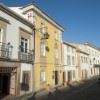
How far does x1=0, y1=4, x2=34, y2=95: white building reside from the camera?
56.9 ft

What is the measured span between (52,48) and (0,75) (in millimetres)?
10878

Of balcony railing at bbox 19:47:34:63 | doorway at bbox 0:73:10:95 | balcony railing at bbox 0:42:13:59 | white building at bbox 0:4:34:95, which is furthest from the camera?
balcony railing at bbox 19:47:34:63

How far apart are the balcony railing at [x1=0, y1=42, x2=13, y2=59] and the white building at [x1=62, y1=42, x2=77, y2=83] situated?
52.6 feet

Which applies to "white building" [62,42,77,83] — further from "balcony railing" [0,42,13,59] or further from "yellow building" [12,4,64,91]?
"balcony railing" [0,42,13,59]

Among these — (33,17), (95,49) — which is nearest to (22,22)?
(33,17)

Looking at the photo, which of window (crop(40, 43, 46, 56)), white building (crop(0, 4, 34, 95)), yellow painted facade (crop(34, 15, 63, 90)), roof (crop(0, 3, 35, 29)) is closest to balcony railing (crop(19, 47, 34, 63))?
white building (crop(0, 4, 34, 95))

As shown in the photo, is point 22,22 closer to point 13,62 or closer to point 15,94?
point 13,62

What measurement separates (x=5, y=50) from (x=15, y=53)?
1.91m

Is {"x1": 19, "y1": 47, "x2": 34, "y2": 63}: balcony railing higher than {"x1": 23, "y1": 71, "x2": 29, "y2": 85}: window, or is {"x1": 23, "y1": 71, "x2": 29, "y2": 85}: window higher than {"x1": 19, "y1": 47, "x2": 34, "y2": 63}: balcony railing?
{"x1": 19, "y1": 47, "x2": 34, "y2": 63}: balcony railing

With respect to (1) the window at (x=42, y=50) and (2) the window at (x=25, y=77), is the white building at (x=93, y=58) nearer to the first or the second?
(1) the window at (x=42, y=50)

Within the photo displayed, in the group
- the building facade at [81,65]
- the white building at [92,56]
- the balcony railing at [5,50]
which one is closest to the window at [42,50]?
the balcony railing at [5,50]

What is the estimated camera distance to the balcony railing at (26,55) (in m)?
19.9

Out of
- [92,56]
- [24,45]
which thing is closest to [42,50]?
[24,45]

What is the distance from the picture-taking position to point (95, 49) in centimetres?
6069
